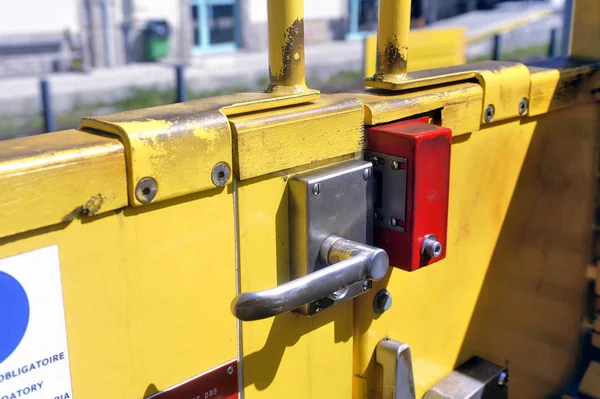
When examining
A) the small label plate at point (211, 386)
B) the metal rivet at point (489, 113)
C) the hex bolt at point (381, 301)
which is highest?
the metal rivet at point (489, 113)

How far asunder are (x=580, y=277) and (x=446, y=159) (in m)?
0.79

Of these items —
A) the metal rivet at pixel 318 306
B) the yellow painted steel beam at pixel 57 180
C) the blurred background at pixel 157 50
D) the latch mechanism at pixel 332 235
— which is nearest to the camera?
the yellow painted steel beam at pixel 57 180

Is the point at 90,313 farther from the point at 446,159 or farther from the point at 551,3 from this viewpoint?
the point at 551,3

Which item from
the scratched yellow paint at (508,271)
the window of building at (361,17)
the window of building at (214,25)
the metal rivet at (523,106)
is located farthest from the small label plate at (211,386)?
the window of building at (361,17)

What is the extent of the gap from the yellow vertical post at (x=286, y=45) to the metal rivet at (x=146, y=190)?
0.32 m

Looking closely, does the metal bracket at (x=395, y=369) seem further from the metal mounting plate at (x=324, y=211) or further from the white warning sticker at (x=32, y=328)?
the white warning sticker at (x=32, y=328)

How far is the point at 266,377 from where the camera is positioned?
47.8 inches

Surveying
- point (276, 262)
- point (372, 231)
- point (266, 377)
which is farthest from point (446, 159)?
point (266, 377)

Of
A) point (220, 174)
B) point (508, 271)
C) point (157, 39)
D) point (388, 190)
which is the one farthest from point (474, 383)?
point (157, 39)

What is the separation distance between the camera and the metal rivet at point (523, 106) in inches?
61.5

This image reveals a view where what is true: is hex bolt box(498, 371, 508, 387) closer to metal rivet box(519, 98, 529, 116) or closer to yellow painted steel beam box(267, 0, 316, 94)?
metal rivet box(519, 98, 529, 116)

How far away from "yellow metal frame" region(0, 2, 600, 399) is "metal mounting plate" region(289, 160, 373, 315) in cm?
2

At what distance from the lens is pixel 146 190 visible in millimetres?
992

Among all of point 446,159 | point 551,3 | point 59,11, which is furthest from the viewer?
point 551,3
